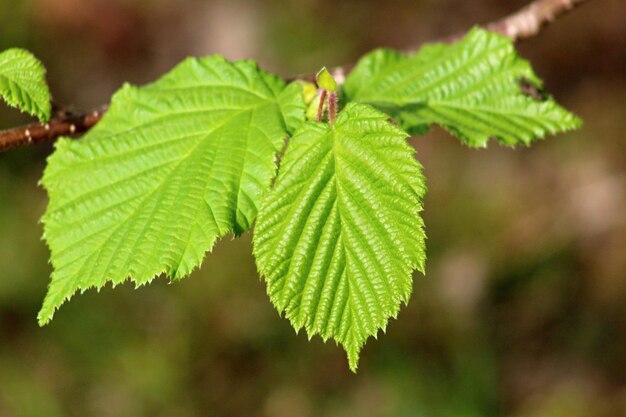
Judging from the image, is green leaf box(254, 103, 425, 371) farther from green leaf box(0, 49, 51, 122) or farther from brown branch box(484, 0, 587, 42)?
brown branch box(484, 0, 587, 42)

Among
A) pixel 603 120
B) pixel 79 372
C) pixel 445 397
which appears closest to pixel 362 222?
pixel 445 397

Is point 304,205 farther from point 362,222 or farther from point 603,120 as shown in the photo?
point 603,120

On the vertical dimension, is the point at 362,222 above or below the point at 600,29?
above

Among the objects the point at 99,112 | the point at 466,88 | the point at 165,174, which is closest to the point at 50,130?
the point at 99,112

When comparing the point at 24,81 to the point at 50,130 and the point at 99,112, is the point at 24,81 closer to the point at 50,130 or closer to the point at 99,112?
the point at 50,130

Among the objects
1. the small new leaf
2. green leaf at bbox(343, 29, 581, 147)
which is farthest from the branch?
the small new leaf
